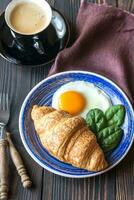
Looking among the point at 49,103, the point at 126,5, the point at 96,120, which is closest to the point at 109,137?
the point at 96,120

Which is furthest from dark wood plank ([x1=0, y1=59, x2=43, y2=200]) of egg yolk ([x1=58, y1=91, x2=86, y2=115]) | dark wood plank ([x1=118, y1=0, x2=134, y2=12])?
dark wood plank ([x1=118, y1=0, x2=134, y2=12])

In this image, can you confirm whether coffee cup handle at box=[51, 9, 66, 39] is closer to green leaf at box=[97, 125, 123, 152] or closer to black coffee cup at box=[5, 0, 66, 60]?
black coffee cup at box=[5, 0, 66, 60]

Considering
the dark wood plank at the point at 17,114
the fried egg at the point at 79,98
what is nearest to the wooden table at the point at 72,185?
the dark wood plank at the point at 17,114

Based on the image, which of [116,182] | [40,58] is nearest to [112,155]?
[116,182]

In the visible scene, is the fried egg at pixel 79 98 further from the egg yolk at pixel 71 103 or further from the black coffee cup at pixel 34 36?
the black coffee cup at pixel 34 36

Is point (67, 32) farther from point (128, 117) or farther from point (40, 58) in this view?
point (128, 117)

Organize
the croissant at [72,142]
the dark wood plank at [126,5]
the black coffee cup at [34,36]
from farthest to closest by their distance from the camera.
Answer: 1. the dark wood plank at [126,5]
2. the black coffee cup at [34,36]
3. the croissant at [72,142]

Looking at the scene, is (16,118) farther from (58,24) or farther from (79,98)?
(58,24)
